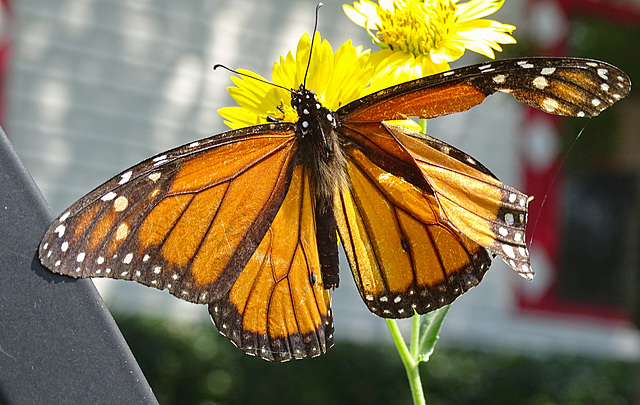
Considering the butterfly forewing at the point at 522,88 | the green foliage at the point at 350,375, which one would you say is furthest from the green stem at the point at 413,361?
the green foliage at the point at 350,375

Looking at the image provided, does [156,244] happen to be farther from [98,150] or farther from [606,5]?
[606,5]

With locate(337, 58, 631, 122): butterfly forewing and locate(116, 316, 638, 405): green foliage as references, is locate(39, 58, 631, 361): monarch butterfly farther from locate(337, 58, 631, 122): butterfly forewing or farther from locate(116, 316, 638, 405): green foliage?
locate(116, 316, 638, 405): green foliage

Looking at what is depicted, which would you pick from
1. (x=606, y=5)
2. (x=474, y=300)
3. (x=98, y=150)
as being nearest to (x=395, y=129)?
(x=98, y=150)

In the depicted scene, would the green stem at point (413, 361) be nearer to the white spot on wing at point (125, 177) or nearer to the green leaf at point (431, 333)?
the green leaf at point (431, 333)

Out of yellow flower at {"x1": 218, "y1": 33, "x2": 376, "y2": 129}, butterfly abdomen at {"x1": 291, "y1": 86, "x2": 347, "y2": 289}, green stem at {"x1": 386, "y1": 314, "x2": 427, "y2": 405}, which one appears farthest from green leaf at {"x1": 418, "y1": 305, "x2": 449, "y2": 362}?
yellow flower at {"x1": 218, "y1": 33, "x2": 376, "y2": 129}

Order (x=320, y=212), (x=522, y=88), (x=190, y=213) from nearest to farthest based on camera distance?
1. (x=522, y=88)
2. (x=190, y=213)
3. (x=320, y=212)

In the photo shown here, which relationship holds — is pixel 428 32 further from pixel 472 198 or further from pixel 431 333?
pixel 431 333

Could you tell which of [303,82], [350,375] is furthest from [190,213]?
[350,375]
